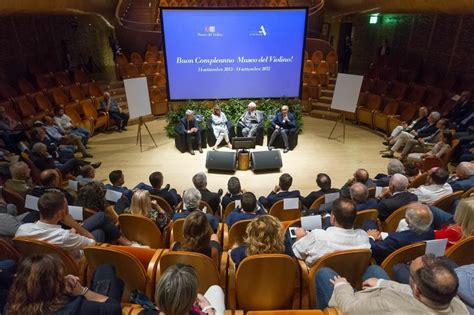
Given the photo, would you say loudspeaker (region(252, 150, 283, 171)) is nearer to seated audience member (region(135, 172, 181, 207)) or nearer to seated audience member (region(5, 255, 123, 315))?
seated audience member (region(135, 172, 181, 207))

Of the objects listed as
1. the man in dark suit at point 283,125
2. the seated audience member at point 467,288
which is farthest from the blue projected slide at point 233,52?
the seated audience member at point 467,288

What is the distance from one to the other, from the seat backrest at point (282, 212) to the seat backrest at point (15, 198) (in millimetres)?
2777

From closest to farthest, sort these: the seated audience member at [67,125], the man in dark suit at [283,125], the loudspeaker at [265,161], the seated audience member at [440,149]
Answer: the seated audience member at [440,149]
the loudspeaker at [265,161]
the seated audience member at [67,125]
the man in dark suit at [283,125]

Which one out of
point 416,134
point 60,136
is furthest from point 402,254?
point 60,136

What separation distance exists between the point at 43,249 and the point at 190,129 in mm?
5149

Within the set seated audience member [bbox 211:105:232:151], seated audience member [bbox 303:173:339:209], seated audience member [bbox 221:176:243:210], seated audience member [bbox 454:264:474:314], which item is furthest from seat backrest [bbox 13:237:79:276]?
seated audience member [bbox 211:105:232:151]

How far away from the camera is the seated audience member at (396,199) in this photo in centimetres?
363

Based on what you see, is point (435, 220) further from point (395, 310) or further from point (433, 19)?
point (433, 19)

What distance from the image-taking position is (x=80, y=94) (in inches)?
350

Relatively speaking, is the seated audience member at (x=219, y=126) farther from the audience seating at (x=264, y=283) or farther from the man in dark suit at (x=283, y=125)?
the audience seating at (x=264, y=283)

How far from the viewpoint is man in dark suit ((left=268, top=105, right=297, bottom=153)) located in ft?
24.8

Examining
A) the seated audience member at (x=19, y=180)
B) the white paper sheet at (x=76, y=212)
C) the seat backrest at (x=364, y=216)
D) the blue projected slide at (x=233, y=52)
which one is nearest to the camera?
the white paper sheet at (x=76, y=212)

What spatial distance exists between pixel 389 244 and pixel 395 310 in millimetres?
1058

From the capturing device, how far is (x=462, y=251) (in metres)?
2.66
